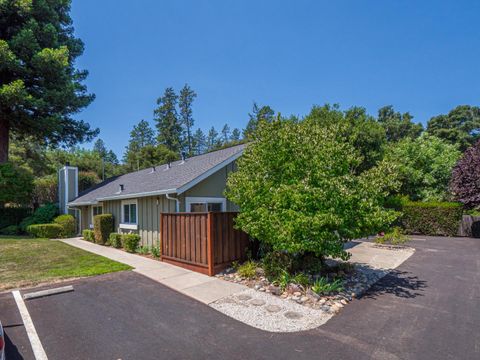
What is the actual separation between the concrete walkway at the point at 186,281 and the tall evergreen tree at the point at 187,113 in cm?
3997

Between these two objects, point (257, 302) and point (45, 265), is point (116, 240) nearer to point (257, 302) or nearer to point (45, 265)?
point (45, 265)

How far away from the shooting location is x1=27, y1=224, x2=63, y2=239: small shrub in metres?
16.1

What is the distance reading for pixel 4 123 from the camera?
19828 mm

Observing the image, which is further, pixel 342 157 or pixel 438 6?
pixel 438 6

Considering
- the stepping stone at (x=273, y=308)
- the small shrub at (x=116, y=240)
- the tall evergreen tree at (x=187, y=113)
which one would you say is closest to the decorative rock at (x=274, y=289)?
the stepping stone at (x=273, y=308)

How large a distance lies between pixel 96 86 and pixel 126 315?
2502cm

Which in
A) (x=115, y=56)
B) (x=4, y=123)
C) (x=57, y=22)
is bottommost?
(x=4, y=123)

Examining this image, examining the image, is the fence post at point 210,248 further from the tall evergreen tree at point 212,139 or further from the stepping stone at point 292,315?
the tall evergreen tree at point 212,139

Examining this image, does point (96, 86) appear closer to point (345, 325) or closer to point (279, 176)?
point (279, 176)

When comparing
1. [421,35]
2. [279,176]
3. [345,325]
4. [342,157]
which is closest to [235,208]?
[279,176]

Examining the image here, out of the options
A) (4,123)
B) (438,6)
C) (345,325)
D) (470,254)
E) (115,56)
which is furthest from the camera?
(4,123)

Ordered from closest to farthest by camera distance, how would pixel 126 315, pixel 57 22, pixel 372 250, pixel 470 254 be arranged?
pixel 126 315 → pixel 470 254 → pixel 372 250 → pixel 57 22

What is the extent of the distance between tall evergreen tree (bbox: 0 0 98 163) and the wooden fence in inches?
642

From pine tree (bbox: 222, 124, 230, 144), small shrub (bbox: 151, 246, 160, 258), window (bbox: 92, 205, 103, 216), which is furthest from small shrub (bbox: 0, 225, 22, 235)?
pine tree (bbox: 222, 124, 230, 144)
